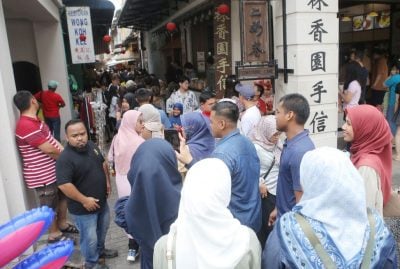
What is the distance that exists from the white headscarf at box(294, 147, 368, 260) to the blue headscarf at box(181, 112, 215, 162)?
6.45 feet

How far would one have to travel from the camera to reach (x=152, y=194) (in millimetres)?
2406

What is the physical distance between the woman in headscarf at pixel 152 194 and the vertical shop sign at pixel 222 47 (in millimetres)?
5452

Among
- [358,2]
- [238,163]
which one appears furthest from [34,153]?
[358,2]

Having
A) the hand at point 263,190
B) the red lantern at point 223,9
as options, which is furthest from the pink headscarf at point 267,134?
the red lantern at point 223,9

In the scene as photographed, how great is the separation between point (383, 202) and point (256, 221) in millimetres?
961

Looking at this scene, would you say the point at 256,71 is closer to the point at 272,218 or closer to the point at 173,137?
the point at 173,137

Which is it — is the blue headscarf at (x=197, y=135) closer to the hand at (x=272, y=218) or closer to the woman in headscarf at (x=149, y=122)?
the woman in headscarf at (x=149, y=122)

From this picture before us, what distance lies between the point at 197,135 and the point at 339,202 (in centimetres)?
217

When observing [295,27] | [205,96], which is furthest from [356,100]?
[205,96]

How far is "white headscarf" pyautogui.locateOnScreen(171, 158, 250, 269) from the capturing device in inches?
59.0

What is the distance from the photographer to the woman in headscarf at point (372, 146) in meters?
2.28

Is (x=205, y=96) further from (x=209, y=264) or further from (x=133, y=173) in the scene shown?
(x=209, y=264)

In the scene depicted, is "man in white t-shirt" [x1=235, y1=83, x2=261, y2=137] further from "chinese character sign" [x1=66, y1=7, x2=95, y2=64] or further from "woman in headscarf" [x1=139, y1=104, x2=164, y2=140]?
"chinese character sign" [x1=66, y1=7, x2=95, y2=64]

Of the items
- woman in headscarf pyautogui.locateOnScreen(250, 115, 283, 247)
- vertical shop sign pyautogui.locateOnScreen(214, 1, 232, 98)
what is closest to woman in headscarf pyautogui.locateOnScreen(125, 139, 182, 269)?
woman in headscarf pyautogui.locateOnScreen(250, 115, 283, 247)
